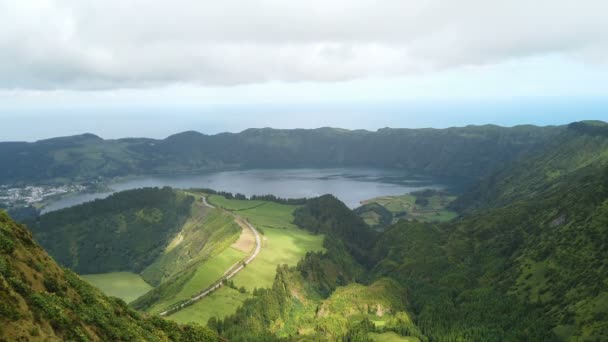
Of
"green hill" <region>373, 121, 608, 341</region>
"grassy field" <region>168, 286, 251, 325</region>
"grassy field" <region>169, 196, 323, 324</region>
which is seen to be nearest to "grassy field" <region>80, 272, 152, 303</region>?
"grassy field" <region>169, 196, 323, 324</region>

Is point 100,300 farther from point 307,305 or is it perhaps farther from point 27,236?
point 307,305

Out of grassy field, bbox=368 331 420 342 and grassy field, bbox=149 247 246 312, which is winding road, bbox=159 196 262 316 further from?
grassy field, bbox=368 331 420 342

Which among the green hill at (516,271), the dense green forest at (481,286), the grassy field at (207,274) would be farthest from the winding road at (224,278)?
the green hill at (516,271)

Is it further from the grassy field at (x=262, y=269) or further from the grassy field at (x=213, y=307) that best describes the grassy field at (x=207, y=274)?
the grassy field at (x=213, y=307)

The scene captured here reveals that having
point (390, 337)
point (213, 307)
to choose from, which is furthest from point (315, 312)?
point (213, 307)

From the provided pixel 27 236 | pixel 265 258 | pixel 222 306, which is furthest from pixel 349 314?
pixel 27 236
